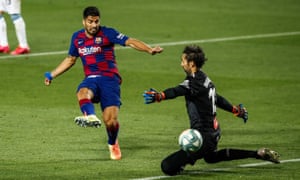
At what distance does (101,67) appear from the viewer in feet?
48.7

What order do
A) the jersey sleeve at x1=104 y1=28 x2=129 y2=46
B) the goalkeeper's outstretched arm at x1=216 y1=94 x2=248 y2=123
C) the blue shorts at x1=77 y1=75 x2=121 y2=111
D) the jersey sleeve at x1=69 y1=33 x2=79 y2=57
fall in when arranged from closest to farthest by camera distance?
the goalkeeper's outstretched arm at x1=216 y1=94 x2=248 y2=123 → the blue shorts at x1=77 y1=75 x2=121 y2=111 → the jersey sleeve at x1=104 y1=28 x2=129 y2=46 → the jersey sleeve at x1=69 y1=33 x2=79 y2=57

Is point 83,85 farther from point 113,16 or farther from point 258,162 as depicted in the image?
point 113,16

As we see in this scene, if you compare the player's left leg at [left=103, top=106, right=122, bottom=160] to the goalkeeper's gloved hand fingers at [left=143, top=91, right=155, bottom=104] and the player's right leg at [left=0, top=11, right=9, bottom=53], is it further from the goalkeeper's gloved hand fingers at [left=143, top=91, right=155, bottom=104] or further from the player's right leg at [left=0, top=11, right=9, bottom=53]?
the player's right leg at [left=0, top=11, right=9, bottom=53]

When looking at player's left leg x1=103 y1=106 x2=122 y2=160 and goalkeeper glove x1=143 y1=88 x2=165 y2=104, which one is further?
player's left leg x1=103 y1=106 x2=122 y2=160

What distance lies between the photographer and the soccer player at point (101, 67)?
14.6 meters

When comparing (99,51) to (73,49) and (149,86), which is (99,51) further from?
(149,86)

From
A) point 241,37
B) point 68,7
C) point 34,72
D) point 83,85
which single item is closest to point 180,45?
point 241,37

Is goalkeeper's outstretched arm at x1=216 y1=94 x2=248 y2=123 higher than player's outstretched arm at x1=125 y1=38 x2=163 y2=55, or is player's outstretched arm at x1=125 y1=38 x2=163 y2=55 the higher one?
player's outstretched arm at x1=125 y1=38 x2=163 y2=55

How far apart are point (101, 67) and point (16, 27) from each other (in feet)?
35.7

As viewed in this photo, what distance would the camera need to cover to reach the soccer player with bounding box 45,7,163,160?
1458 cm

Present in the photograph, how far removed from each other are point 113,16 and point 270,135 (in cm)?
1626

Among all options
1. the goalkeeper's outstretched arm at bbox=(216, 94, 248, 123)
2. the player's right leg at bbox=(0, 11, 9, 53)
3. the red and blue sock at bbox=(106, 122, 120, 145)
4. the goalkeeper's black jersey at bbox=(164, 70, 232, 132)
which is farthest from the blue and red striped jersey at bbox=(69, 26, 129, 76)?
the player's right leg at bbox=(0, 11, 9, 53)

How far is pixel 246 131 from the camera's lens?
17.2m

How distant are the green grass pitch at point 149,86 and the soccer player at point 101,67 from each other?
0.60 meters
